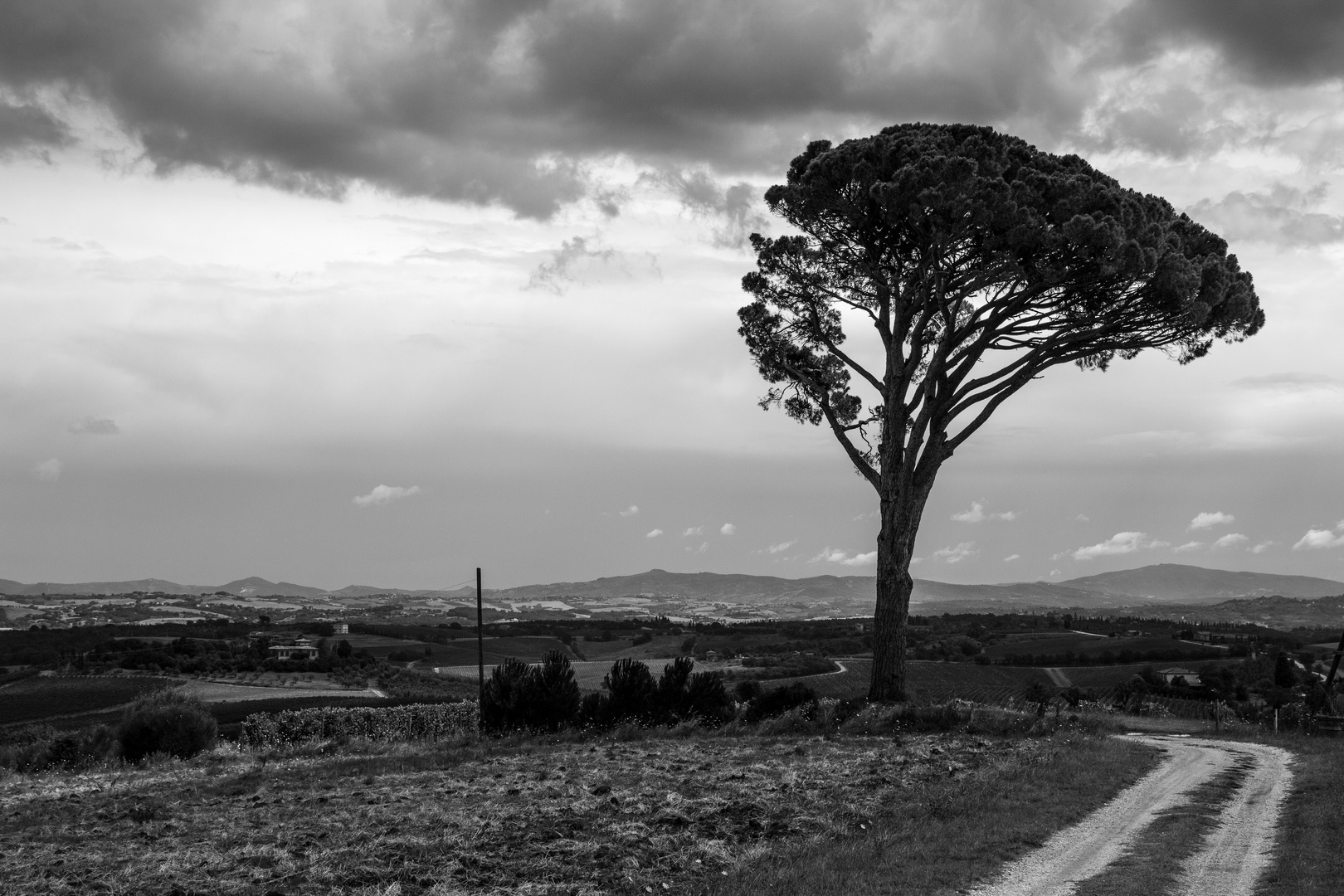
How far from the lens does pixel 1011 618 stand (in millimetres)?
192875

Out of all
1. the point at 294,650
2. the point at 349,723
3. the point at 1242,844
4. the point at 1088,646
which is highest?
the point at 1242,844

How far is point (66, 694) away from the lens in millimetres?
76750

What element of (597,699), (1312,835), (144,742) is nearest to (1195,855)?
(1312,835)

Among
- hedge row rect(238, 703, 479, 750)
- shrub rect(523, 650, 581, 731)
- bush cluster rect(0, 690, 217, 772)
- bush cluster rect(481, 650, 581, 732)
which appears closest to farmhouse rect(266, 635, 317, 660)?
hedge row rect(238, 703, 479, 750)

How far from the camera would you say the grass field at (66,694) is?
227 ft

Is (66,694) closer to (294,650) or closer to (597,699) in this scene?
(294,650)

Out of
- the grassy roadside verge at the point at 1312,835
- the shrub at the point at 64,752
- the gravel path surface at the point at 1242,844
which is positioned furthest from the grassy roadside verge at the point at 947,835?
the shrub at the point at 64,752

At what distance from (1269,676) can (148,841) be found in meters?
66.4

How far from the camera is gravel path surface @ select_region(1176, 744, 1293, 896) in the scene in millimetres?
10336

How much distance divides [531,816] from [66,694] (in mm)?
75877

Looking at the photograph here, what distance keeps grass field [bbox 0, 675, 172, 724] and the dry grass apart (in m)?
55.1

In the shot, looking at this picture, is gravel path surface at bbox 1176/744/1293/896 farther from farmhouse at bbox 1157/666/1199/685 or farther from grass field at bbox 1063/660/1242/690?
grass field at bbox 1063/660/1242/690

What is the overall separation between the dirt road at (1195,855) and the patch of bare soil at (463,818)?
Answer: 2303 millimetres

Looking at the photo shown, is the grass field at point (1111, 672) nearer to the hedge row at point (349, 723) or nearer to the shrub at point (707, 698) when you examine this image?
the hedge row at point (349, 723)
